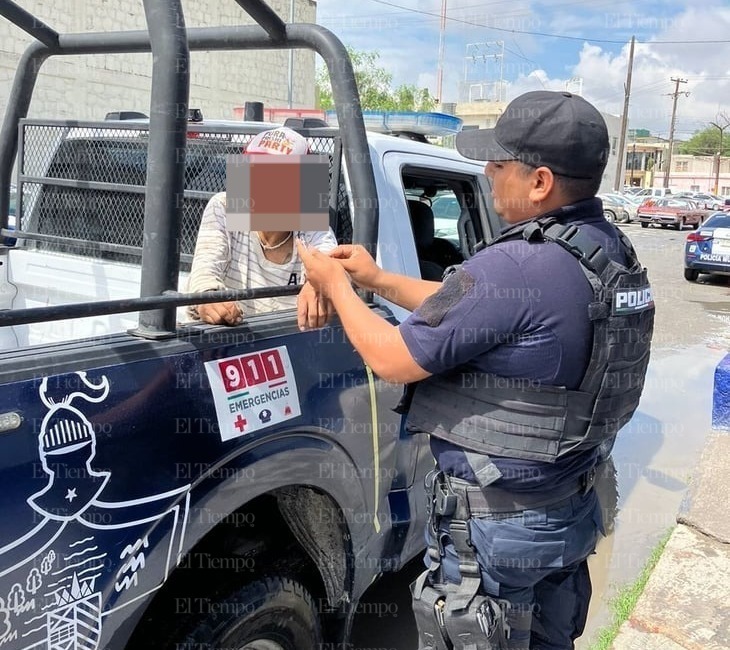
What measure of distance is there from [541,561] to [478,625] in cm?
23

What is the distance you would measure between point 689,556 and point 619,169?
42.8m

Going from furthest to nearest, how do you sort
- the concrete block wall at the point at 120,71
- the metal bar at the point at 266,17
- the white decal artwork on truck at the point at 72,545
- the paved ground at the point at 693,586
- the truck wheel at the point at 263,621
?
the concrete block wall at the point at 120,71 < the paved ground at the point at 693,586 < the metal bar at the point at 266,17 < the truck wheel at the point at 263,621 < the white decal artwork on truck at the point at 72,545

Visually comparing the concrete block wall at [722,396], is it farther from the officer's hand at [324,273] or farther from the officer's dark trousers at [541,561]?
the officer's hand at [324,273]

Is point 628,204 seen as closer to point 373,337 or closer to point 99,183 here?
point 99,183

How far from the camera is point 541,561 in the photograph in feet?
6.09

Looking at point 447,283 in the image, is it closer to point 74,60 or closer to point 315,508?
point 315,508

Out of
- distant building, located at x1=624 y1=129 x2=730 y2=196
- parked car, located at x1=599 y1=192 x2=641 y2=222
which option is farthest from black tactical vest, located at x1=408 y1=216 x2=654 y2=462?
distant building, located at x1=624 y1=129 x2=730 y2=196

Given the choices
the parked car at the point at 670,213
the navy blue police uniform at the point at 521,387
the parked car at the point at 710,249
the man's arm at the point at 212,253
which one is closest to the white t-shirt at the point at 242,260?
the man's arm at the point at 212,253

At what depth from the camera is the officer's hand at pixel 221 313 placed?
182 centimetres

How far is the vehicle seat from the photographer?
3.41 meters

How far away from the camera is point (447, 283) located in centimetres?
168

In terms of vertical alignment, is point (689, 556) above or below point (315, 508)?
below

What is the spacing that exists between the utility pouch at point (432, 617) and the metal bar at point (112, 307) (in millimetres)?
909

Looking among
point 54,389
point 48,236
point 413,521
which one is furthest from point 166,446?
point 48,236
